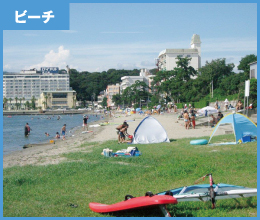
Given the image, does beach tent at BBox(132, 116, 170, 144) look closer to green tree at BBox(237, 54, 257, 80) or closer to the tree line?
the tree line

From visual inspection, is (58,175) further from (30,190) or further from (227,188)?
(227,188)

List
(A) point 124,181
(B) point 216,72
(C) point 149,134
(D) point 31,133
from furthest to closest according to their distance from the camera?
(B) point 216,72 → (D) point 31,133 → (C) point 149,134 → (A) point 124,181

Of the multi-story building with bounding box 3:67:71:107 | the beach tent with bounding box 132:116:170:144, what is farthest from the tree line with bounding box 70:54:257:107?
the multi-story building with bounding box 3:67:71:107

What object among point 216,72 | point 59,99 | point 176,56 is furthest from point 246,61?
point 59,99

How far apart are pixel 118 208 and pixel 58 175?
13.4ft

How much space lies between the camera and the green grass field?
678 centimetres

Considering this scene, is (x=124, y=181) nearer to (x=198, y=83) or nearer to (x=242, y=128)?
(x=242, y=128)

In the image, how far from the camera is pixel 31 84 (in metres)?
146

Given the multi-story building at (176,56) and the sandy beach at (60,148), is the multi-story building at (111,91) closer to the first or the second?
the multi-story building at (176,56)

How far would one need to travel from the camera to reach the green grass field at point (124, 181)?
6777 mm

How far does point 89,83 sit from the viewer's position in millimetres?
155875

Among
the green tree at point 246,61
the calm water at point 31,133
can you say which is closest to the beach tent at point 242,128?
the calm water at point 31,133

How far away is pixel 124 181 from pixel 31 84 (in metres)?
143

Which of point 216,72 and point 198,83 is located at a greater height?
point 216,72
